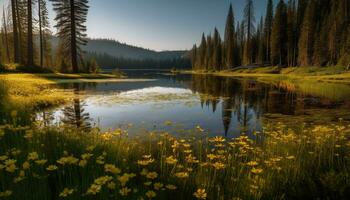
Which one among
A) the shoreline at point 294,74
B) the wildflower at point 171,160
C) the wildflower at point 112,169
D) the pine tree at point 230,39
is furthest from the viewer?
the pine tree at point 230,39

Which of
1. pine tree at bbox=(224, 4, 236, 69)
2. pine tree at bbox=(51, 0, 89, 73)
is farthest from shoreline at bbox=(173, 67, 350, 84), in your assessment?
pine tree at bbox=(51, 0, 89, 73)

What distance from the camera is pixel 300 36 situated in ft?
186

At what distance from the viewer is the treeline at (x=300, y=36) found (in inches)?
1858

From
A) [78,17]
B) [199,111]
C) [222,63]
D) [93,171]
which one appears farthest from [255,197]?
[222,63]

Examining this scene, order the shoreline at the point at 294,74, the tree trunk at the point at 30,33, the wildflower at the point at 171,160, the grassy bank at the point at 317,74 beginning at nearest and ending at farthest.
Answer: the wildflower at the point at 171,160 → the tree trunk at the point at 30,33 → the grassy bank at the point at 317,74 → the shoreline at the point at 294,74

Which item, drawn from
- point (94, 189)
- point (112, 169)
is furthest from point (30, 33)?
point (94, 189)

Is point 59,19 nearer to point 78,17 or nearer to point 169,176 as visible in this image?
point 78,17

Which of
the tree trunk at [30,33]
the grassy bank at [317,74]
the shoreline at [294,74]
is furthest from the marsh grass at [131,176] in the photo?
the shoreline at [294,74]

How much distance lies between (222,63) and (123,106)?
256 feet

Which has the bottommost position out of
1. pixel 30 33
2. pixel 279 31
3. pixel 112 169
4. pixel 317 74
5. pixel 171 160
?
pixel 171 160

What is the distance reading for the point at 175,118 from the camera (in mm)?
10648

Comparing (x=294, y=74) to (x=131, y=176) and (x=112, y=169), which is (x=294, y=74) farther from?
(x=112, y=169)

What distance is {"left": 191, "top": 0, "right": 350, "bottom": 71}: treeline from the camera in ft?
155

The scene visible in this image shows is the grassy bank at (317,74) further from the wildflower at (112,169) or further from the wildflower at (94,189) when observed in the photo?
the wildflower at (94,189)
